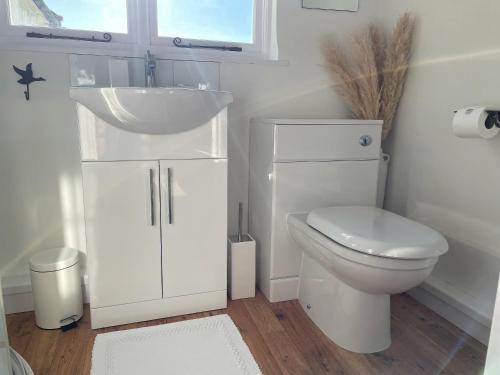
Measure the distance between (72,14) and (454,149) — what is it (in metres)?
1.71

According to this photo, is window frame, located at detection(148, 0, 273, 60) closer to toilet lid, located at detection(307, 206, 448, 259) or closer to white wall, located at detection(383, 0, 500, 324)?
white wall, located at detection(383, 0, 500, 324)

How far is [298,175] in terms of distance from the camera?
→ 1.54m

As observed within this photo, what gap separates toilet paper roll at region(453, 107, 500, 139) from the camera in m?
1.23

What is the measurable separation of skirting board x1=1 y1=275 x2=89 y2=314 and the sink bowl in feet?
2.75

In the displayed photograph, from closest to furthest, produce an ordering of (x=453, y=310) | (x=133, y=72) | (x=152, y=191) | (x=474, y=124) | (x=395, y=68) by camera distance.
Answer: (x=474, y=124) < (x=152, y=191) < (x=453, y=310) < (x=133, y=72) < (x=395, y=68)

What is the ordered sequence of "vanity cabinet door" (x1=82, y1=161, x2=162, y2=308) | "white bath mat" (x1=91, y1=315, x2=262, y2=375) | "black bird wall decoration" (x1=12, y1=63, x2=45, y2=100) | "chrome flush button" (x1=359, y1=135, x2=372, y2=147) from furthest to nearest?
"chrome flush button" (x1=359, y1=135, x2=372, y2=147) < "black bird wall decoration" (x1=12, y1=63, x2=45, y2=100) < "vanity cabinet door" (x1=82, y1=161, x2=162, y2=308) < "white bath mat" (x1=91, y1=315, x2=262, y2=375)

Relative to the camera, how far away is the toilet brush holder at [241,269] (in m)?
1.60

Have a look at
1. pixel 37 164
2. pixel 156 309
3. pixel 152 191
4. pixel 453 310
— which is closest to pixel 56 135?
pixel 37 164

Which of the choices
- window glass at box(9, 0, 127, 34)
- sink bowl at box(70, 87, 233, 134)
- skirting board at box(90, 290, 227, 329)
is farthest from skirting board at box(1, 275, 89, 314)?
window glass at box(9, 0, 127, 34)

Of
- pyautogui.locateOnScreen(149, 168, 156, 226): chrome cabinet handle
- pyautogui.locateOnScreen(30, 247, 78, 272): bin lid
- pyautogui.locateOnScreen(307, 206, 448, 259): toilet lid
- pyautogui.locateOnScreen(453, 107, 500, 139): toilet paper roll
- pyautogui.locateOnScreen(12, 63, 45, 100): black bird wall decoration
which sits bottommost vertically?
pyautogui.locateOnScreen(30, 247, 78, 272): bin lid

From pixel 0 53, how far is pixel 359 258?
155 centimetres

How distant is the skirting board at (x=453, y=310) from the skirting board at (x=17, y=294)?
172cm

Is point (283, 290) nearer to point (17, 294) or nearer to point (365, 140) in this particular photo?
point (365, 140)

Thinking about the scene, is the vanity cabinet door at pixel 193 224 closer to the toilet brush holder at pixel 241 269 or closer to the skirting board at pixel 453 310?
the toilet brush holder at pixel 241 269
